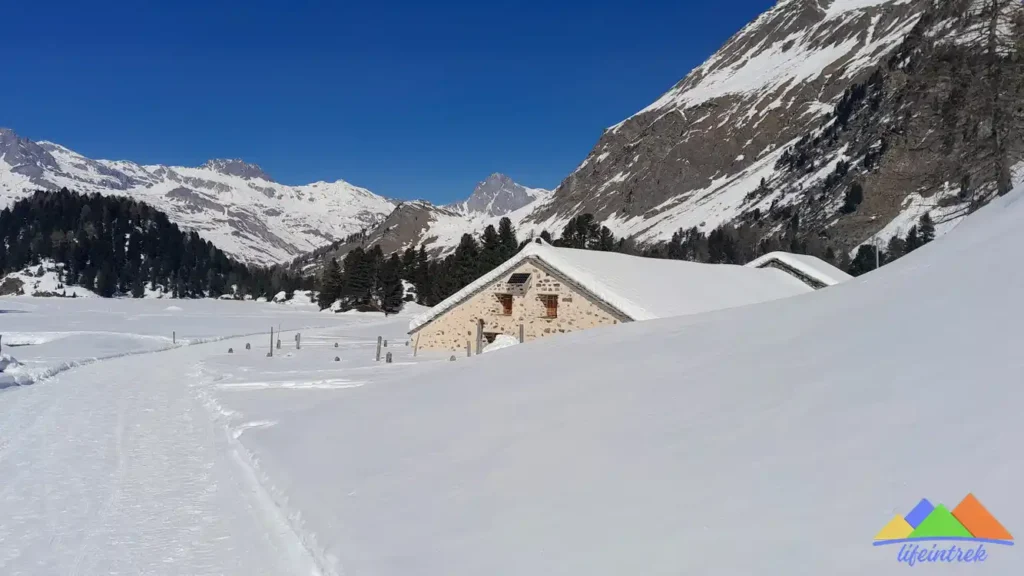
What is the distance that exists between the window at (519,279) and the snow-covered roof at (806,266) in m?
20.6

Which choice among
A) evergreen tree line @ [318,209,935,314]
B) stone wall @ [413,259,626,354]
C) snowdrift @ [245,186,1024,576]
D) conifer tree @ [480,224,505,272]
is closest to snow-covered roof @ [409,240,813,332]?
stone wall @ [413,259,626,354]

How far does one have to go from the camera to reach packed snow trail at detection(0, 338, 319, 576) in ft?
24.2

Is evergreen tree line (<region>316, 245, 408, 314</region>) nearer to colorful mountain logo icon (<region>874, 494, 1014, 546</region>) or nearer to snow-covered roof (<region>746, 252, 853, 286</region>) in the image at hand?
snow-covered roof (<region>746, 252, 853, 286</region>)

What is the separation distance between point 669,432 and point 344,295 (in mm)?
84645

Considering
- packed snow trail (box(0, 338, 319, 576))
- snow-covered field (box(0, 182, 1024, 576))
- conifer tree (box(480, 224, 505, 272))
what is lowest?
packed snow trail (box(0, 338, 319, 576))

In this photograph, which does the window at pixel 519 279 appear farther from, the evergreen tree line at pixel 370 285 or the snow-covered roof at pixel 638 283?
the evergreen tree line at pixel 370 285

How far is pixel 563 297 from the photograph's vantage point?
28.5m

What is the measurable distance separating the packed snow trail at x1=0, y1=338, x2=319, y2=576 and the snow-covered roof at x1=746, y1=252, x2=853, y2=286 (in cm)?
3665

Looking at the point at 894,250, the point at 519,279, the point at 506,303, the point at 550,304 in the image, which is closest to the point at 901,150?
the point at 550,304

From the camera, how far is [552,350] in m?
Result: 14.6

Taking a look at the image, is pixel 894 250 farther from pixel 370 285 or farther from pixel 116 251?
pixel 116 251

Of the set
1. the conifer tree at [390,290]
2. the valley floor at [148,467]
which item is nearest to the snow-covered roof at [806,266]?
the valley floor at [148,467]

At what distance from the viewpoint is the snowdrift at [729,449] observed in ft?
16.2

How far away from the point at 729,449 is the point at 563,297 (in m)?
22.0
